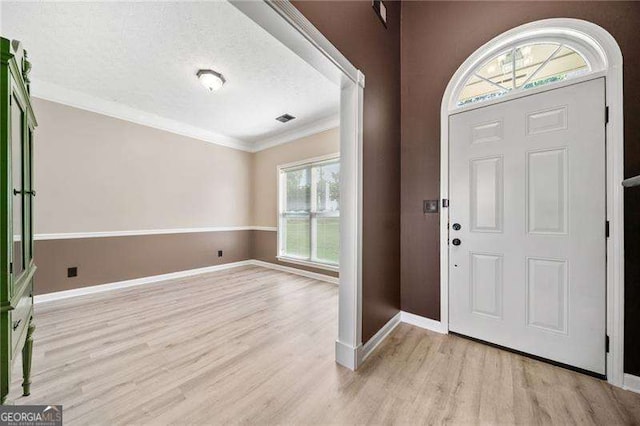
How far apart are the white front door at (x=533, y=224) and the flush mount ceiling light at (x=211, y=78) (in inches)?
103

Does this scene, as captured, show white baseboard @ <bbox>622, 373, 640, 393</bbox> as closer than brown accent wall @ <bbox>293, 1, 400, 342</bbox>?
Yes

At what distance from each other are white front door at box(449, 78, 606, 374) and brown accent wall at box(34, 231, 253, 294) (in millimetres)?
4304

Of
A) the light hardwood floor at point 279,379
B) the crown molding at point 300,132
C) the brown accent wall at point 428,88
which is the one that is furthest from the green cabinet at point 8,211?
the crown molding at point 300,132

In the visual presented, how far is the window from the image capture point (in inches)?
169

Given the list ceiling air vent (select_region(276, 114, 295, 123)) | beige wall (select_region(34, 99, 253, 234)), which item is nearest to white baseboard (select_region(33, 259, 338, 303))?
beige wall (select_region(34, 99, 253, 234))

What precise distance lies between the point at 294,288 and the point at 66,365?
98.1 inches

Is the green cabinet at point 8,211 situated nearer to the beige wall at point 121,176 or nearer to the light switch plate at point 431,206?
the light switch plate at point 431,206

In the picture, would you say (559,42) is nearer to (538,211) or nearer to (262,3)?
(538,211)

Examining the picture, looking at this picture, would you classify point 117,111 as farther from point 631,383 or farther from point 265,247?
point 631,383

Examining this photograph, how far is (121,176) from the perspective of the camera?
12.3 ft

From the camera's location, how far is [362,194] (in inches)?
74.4

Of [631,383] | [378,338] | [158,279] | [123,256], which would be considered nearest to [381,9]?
[378,338]

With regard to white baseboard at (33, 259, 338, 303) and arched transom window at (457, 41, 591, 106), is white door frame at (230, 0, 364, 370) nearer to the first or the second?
arched transom window at (457, 41, 591, 106)

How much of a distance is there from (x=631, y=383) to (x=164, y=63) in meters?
4.79
